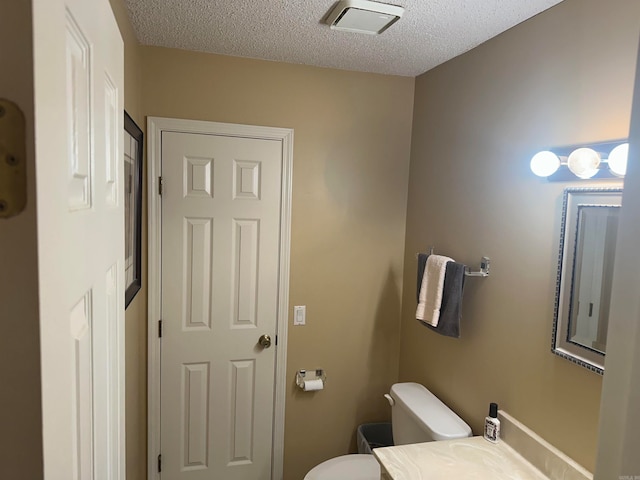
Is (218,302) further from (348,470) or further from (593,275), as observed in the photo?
(593,275)

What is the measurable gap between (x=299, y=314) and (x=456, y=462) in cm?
108

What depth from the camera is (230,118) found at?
2174 mm

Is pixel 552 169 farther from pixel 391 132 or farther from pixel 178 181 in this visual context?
pixel 178 181

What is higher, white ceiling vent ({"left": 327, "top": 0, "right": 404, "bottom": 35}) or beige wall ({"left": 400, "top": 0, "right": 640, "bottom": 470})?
white ceiling vent ({"left": 327, "top": 0, "right": 404, "bottom": 35})

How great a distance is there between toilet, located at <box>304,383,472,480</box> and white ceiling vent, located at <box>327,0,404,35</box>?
5.32 ft

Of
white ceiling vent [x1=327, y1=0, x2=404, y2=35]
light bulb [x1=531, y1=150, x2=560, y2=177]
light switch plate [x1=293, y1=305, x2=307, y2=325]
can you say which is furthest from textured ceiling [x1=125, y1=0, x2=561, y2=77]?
light switch plate [x1=293, y1=305, x2=307, y2=325]

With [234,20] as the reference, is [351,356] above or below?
below

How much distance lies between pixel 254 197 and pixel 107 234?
147cm

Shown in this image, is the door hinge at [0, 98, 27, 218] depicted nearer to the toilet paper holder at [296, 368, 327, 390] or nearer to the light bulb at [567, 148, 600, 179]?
the light bulb at [567, 148, 600, 179]

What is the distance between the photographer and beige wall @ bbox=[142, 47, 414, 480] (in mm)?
2205

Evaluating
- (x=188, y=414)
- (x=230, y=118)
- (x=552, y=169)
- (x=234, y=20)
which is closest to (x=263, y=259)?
(x=230, y=118)

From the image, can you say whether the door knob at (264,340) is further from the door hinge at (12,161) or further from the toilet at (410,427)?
the door hinge at (12,161)

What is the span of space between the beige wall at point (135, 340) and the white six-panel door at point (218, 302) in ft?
0.32

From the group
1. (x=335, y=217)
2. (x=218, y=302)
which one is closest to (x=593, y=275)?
(x=335, y=217)
